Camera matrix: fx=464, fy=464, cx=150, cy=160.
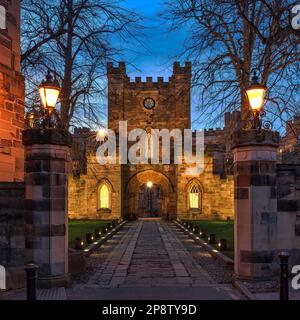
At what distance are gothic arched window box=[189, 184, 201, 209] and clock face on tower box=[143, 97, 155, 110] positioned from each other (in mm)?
10357

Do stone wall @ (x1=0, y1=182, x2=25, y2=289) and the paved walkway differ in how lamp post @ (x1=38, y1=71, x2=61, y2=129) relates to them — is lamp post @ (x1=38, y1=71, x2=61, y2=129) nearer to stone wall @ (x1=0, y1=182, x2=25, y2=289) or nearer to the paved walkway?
stone wall @ (x1=0, y1=182, x2=25, y2=289)

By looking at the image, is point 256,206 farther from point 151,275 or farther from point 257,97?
point 151,275

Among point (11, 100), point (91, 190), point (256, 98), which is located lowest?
point (91, 190)

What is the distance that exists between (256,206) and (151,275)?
10.7 ft

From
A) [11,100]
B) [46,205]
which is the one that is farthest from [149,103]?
[46,205]

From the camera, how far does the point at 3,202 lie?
33.2 feet

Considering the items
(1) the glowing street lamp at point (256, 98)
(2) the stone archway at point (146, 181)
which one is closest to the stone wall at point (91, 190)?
(2) the stone archway at point (146, 181)

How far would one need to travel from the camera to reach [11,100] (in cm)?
1297

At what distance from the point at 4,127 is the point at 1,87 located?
108cm

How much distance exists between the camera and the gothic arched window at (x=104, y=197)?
1567 inches

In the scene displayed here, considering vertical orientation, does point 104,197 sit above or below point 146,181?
below

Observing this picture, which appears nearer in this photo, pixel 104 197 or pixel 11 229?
pixel 11 229

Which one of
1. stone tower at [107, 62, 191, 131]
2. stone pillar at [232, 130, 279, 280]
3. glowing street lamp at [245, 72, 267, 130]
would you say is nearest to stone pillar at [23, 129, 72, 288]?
stone pillar at [232, 130, 279, 280]
